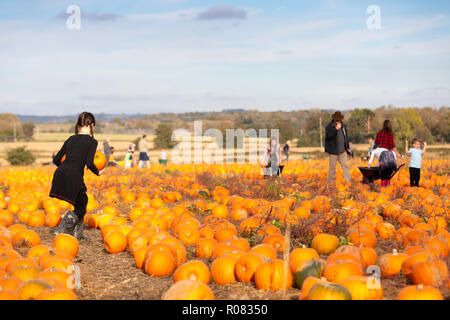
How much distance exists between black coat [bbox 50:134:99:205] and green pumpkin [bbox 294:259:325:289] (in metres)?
3.33

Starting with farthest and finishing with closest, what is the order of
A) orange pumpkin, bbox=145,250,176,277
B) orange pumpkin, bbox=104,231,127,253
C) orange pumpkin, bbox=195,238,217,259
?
orange pumpkin, bbox=104,231,127,253 → orange pumpkin, bbox=195,238,217,259 → orange pumpkin, bbox=145,250,176,277

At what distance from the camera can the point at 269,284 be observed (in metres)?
3.72

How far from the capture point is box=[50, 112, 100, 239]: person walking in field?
19.0 ft

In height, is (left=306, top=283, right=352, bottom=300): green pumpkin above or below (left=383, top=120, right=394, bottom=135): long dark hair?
below

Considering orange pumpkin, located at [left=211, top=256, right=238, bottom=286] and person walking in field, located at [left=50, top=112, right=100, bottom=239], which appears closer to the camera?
orange pumpkin, located at [left=211, top=256, right=238, bottom=286]

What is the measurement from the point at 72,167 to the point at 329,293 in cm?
399

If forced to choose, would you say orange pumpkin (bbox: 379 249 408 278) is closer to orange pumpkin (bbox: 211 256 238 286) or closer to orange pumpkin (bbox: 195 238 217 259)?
orange pumpkin (bbox: 211 256 238 286)

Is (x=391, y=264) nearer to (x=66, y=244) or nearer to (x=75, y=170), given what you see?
(x=66, y=244)

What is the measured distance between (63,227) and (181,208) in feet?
6.75

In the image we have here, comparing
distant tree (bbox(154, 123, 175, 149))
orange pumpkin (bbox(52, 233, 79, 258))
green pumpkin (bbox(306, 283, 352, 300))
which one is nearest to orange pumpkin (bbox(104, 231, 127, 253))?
orange pumpkin (bbox(52, 233, 79, 258))

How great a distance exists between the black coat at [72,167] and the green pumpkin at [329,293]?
377 cm

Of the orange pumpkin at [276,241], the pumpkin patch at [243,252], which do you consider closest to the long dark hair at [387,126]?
the pumpkin patch at [243,252]

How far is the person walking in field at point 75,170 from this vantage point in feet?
19.0
